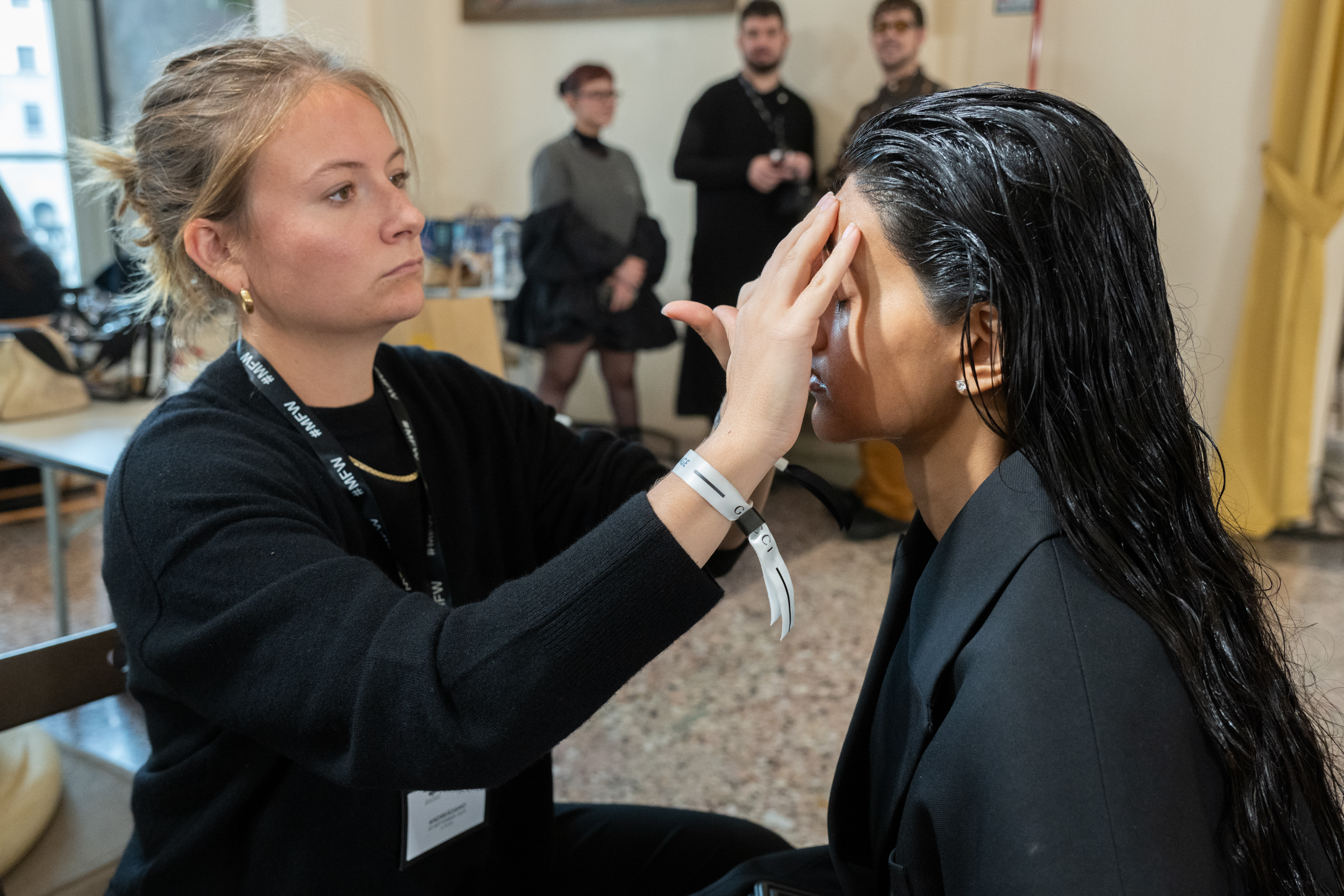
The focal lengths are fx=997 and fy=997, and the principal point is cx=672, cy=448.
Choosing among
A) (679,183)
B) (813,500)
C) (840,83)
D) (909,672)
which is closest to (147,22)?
(679,183)

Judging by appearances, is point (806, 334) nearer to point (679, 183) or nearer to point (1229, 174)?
point (1229, 174)

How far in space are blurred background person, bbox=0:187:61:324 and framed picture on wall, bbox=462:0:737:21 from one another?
2.38m

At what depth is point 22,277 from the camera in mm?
2830

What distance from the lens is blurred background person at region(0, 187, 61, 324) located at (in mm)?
2805

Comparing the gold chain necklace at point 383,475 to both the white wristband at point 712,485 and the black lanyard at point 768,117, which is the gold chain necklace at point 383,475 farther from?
the black lanyard at point 768,117

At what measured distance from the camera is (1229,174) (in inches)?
132

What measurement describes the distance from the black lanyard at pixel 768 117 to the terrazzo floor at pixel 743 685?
1.47 m

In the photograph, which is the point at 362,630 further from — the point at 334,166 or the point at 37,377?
the point at 37,377

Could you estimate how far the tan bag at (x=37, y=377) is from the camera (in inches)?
90.4

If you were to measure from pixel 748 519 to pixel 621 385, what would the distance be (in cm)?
324

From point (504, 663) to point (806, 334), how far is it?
1.09 ft

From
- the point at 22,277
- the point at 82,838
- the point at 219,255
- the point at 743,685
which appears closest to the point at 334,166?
the point at 219,255

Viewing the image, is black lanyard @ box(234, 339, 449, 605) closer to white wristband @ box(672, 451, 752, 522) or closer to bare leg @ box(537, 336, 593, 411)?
white wristband @ box(672, 451, 752, 522)

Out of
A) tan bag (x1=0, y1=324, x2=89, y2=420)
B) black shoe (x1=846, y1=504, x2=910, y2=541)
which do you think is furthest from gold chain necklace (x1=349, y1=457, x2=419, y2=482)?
black shoe (x1=846, y1=504, x2=910, y2=541)
